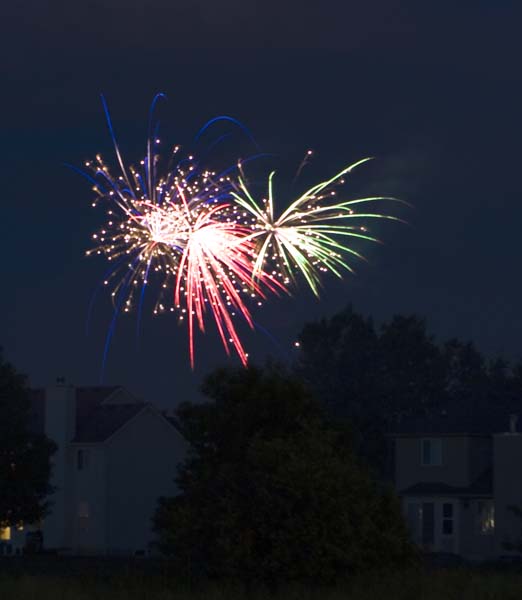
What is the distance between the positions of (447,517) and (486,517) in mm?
1635

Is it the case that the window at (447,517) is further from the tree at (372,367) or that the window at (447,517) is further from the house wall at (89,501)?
the tree at (372,367)

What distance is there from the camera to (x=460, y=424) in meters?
61.2

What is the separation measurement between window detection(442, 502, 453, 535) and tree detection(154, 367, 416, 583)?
1264 inches

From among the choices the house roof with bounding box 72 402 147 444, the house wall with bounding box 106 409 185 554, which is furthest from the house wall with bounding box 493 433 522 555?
the house roof with bounding box 72 402 147 444

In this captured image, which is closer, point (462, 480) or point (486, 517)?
Answer: point (486, 517)

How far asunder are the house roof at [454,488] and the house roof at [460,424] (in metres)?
1.90

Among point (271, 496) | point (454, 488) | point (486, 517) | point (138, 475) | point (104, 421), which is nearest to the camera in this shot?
point (271, 496)

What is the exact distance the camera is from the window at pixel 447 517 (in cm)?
5897

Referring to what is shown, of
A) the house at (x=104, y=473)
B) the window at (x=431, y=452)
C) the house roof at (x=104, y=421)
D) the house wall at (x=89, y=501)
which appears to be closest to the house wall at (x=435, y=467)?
the window at (x=431, y=452)

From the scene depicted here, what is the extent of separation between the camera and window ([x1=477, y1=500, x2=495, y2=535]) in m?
58.4

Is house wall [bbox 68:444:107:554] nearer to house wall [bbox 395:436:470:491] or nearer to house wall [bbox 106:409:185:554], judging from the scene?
house wall [bbox 106:409:185:554]

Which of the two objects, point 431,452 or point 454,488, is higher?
point 431,452

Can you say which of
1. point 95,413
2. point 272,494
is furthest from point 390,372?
point 272,494

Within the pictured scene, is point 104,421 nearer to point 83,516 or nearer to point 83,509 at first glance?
point 83,509
